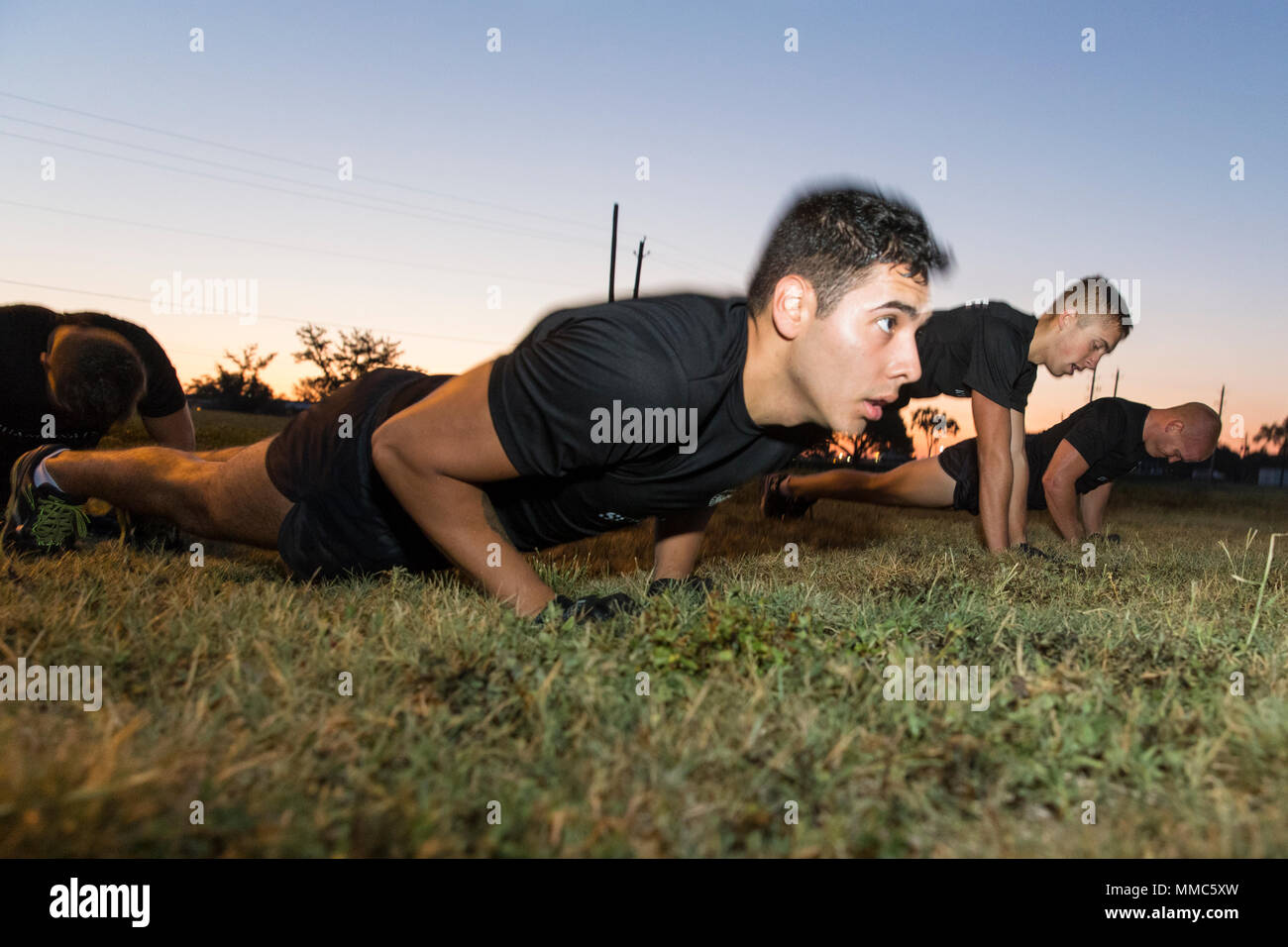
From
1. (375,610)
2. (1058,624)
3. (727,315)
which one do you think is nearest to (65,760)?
(375,610)

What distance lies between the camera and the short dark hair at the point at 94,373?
5059mm

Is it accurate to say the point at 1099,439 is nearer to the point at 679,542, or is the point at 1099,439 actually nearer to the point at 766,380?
the point at 679,542

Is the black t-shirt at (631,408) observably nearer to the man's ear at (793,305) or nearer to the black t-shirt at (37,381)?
the man's ear at (793,305)

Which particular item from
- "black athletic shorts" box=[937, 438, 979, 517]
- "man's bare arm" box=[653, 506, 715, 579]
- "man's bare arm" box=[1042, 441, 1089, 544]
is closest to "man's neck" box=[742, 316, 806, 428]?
"man's bare arm" box=[653, 506, 715, 579]

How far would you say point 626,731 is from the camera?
209 centimetres

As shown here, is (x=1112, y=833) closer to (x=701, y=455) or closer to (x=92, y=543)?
(x=701, y=455)

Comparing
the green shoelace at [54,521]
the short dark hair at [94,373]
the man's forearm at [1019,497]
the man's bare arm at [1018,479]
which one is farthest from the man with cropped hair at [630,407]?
the man's forearm at [1019,497]

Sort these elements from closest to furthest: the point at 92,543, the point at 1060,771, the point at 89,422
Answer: the point at 1060,771
the point at 92,543
the point at 89,422

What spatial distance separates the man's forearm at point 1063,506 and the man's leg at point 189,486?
6.68m

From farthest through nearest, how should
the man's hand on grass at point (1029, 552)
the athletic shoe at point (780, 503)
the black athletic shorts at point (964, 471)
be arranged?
1. the athletic shoe at point (780, 503)
2. the black athletic shorts at point (964, 471)
3. the man's hand on grass at point (1029, 552)

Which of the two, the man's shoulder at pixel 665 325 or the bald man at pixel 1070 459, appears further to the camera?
the bald man at pixel 1070 459

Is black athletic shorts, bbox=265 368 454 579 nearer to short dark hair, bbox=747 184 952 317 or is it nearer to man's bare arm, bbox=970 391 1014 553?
short dark hair, bbox=747 184 952 317
